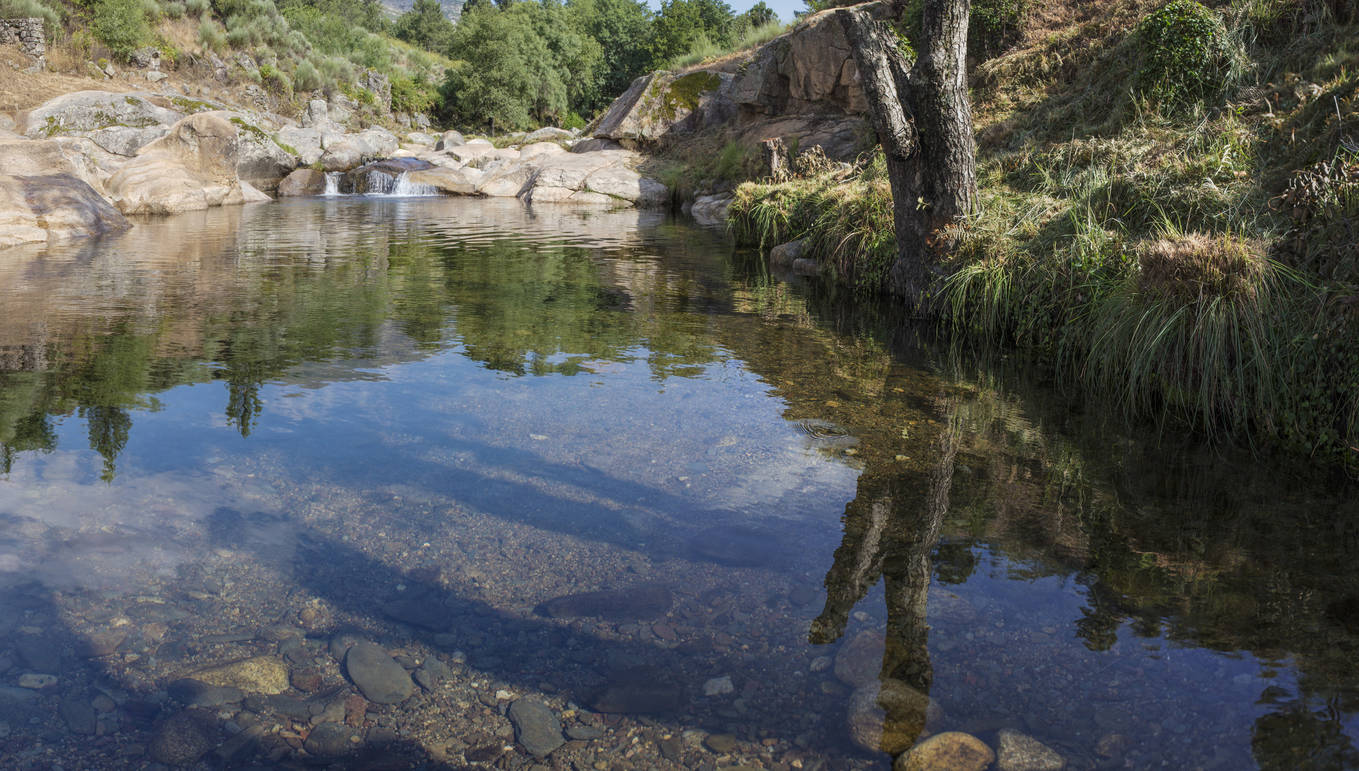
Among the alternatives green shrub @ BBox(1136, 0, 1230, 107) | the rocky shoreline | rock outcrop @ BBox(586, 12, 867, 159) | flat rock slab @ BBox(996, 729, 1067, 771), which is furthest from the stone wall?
flat rock slab @ BBox(996, 729, 1067, 771)

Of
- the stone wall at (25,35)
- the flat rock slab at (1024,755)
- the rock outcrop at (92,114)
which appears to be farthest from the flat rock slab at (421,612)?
the stone wall at (25,35)

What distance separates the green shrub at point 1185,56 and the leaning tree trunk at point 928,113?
3.95 metres

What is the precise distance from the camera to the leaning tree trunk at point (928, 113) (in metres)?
8.00

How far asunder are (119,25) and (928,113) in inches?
1335

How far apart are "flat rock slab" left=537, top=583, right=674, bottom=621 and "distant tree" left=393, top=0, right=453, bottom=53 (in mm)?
68510

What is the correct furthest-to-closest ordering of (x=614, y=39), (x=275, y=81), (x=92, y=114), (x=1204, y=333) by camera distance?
(x=614, y=39), (x=275, y=81), (x=92, y=114), (x=1204, y=333)

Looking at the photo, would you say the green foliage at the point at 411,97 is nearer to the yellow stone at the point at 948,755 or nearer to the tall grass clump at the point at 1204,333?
the tall grass clump at the point at 1204,333

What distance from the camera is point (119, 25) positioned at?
31156mm

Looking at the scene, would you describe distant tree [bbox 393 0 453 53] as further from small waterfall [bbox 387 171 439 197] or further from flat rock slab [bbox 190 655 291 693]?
flat rock slab [bbox 190 655 291 693]

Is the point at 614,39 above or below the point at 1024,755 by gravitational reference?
above

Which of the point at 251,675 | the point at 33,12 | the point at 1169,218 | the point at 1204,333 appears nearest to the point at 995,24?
the point at 1169,218

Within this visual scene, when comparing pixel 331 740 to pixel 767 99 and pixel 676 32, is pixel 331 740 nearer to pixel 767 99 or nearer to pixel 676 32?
pixel 767 99

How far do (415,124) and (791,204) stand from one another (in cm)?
3560

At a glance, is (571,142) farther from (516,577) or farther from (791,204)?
(516,577)
